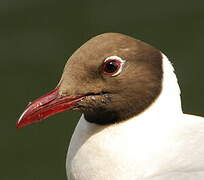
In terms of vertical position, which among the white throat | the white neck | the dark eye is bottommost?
the white throat

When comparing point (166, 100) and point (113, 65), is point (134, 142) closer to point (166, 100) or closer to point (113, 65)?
point (166, 100)

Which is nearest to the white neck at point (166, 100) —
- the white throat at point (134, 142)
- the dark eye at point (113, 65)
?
the white throat at point (134, 142)

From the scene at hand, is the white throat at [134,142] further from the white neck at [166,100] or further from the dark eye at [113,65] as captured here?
the dark eye at [113,65]

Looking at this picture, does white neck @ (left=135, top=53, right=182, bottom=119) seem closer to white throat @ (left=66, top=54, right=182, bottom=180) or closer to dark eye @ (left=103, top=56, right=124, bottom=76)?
white throat @ (left=66, top=54, right=182, bottom=180)

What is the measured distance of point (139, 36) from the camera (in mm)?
6105

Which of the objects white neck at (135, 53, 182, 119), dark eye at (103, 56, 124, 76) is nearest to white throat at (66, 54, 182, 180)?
white neck at (135, 53, 182, 119)

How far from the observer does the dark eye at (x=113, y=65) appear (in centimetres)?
318

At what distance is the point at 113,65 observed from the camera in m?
3.19

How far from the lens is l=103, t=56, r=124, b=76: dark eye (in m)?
3.18

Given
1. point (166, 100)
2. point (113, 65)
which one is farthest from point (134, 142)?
point (113, 65)

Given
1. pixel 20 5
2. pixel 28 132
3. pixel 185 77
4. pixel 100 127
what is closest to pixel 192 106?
pixel 185 77

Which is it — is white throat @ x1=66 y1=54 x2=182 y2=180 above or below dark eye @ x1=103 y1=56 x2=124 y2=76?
below

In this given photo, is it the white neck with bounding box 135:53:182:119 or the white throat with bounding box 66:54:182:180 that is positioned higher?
the white neck with bounding box 135:53:182:119

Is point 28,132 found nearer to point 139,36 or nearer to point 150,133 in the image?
point 139,36
